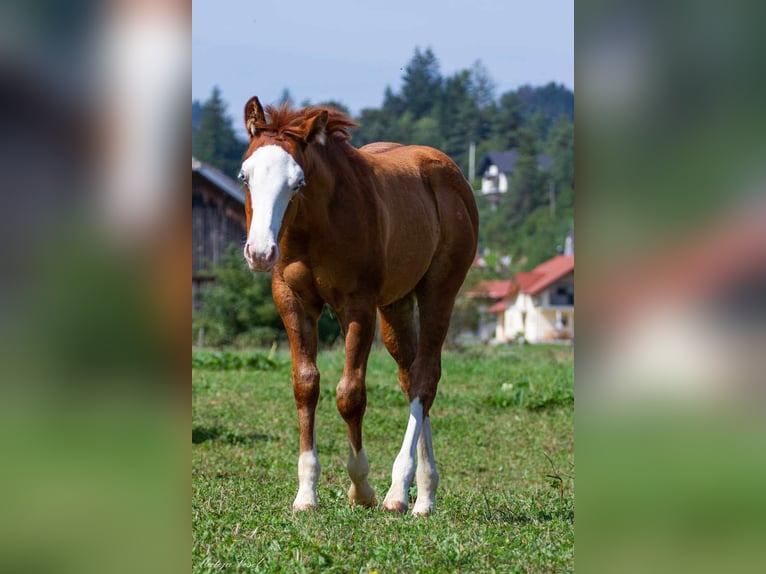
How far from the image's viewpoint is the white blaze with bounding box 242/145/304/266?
514cm

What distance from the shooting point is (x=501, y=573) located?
4.12 meters

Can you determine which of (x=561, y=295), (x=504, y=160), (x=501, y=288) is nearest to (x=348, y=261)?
(x=501, y=288)

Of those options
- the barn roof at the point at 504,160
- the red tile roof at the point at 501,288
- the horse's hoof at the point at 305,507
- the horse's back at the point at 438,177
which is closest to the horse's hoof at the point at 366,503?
the horse's hoof at the point at 305,507

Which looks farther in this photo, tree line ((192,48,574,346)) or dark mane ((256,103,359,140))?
tree line ((192,48,574,346))

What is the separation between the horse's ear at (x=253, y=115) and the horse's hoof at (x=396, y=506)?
91.9 inches

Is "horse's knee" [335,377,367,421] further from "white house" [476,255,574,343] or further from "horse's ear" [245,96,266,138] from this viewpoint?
"white house" [476,255,574,343]

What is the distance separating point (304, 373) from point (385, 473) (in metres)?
3.40

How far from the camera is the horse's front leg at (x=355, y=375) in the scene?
603 cm

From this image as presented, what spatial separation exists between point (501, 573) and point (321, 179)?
104 inches

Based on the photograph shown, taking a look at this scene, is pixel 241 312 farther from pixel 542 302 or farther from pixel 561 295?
pixel 561 295

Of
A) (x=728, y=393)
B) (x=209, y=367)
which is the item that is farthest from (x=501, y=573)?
(x=209, y=367)

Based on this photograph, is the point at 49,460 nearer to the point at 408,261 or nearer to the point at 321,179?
the point at 321,179

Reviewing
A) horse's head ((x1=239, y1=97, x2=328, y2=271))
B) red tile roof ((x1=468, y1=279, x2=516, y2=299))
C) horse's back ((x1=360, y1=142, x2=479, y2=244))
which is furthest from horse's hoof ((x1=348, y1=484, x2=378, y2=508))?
red tile roof ((x1=468, y1=279, x2=516, y2=299))

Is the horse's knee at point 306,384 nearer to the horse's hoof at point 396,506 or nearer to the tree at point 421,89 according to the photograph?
the horse's hoof at point 396,506
